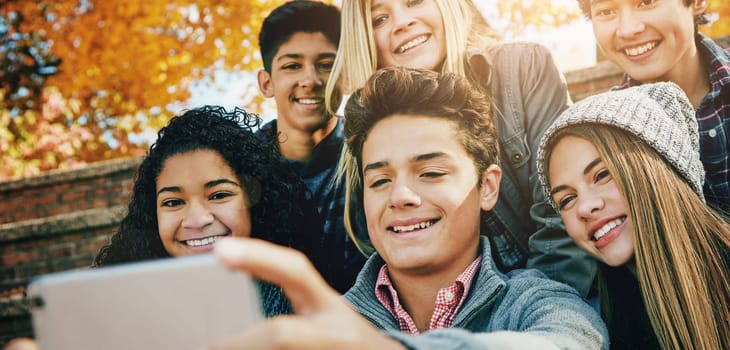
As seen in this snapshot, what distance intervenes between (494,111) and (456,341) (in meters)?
1.25

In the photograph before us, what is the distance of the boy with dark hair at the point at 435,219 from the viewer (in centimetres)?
150

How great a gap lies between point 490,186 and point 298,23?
0.93 m

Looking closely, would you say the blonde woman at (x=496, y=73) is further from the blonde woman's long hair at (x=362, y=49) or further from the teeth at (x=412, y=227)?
the teeth at (x=412, y=227)

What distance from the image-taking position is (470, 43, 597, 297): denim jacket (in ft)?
6.22

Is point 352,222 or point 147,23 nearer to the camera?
point 352,222

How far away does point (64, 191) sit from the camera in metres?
3.69

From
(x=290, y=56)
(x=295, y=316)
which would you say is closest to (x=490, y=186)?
(x=290, y=56)

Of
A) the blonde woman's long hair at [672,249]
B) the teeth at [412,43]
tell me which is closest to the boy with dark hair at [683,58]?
the blonde woman's long hair at [672,249]

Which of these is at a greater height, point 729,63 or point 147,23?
point 147,23

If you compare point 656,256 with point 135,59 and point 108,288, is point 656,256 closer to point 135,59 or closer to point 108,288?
point 108,288

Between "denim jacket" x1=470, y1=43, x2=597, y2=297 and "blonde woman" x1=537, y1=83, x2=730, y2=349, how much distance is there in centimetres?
19

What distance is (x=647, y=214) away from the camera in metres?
1.58

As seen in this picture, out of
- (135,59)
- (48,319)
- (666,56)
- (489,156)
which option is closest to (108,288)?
(48,319)

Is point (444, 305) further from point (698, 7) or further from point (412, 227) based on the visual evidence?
point (698, 7)
